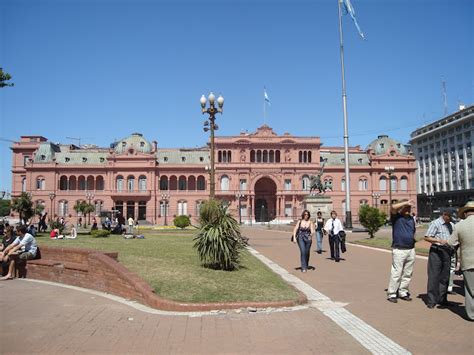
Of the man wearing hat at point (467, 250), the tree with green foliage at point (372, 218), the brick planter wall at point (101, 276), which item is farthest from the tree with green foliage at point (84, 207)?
the man wearing hat at point (467, 250)

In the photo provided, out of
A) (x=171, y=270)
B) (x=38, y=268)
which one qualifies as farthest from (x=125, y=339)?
(x=38, y=268)

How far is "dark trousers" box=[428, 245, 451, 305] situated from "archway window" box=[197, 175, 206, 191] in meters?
65.4

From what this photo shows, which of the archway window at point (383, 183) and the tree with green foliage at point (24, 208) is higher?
the archway window at point (383, 183)

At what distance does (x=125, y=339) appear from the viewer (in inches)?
228

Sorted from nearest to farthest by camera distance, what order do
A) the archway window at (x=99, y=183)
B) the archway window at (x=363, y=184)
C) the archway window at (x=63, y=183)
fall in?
1. the archway window at (x=63, y=183)
2. the archway window at (x=99, y=183)
3. the archway window at (x=363, y=184)

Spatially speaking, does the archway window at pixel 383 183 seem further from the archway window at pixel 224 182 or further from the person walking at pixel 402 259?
the person walking at pixel 402 259

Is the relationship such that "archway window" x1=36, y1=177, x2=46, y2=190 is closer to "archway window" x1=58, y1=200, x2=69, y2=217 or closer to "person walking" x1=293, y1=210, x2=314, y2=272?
"archway window" x1=58, y1=200, x2=69, y2=217

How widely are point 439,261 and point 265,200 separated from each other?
66038 millimetres

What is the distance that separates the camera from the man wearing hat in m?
6.86

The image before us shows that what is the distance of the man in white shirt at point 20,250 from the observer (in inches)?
428

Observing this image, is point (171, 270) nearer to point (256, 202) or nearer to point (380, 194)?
point (256, 202)

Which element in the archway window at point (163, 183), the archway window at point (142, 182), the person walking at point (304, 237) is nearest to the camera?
the person walking at point (304, 237)

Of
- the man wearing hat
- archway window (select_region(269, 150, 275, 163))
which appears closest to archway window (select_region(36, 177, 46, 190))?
archway window (select_region(269, 150, 275, 163))

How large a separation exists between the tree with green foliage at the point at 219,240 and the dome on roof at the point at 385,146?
228ft
